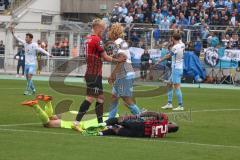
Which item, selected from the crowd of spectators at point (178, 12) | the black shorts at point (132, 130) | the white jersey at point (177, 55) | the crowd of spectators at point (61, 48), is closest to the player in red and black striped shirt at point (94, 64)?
the black shorts at point (132, 130)

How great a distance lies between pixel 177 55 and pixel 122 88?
5655mm

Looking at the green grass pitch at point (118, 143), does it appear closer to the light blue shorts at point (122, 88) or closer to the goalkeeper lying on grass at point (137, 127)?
the goalkeeper lying on grass at point (137, 127)

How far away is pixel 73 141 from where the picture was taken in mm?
12594

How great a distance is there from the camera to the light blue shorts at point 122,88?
15969mm

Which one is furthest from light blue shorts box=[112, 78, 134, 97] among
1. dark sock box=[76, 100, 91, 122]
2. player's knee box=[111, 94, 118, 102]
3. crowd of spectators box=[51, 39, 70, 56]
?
crowd of spectators box=[51, 39, 70, 56]

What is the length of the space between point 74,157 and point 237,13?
116ft

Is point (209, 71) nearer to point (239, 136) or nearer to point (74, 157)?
point (239, 136)

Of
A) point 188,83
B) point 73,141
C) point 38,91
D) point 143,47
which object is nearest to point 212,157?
point 73,141

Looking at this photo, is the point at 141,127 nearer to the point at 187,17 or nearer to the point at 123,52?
the point at 123,52

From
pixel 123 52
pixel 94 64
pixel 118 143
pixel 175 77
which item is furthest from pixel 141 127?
pixel 175 77

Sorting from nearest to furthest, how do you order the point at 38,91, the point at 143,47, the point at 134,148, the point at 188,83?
the point at 134,148, the point at 38,91, the point at 188,83, the point at 143,47

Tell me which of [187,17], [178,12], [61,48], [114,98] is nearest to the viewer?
[114,98]

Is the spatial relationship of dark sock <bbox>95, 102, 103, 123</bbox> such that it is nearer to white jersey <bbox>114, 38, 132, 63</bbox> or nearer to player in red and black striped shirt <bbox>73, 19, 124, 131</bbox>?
player in red and black striped shirt <bbox>73, 19, 124, 131</bbox>

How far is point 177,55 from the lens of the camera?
2134 cm
